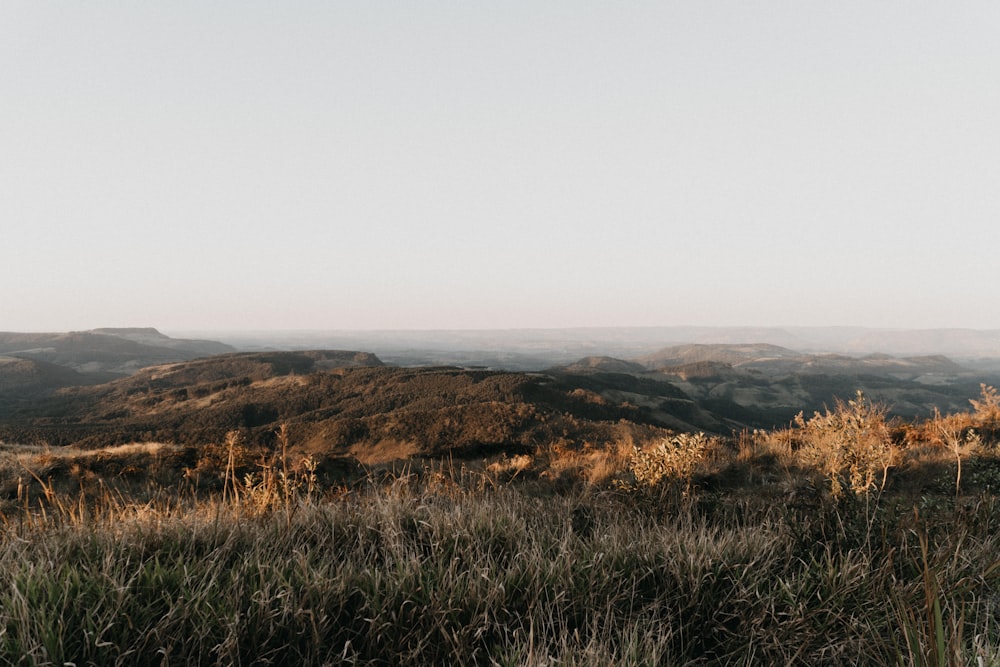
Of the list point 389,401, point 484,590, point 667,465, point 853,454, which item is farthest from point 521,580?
point 389,401

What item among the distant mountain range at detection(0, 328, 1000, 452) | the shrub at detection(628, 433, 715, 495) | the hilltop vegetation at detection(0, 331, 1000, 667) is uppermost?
the hilltop vegetation at detection(0, 331, 1000, 667)

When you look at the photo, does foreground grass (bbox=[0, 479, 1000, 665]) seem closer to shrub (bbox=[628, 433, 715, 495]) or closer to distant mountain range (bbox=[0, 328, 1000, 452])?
shrub (bbox=[628, 433, 715, 495])

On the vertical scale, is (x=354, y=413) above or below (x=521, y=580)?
below

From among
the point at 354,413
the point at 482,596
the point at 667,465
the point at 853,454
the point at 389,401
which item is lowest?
the point at 354,413

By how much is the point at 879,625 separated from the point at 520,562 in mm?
1697

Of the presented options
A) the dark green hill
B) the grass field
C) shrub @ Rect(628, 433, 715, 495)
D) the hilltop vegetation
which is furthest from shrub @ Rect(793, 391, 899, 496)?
the dark green hill

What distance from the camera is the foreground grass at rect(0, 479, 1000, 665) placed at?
5.94 feet

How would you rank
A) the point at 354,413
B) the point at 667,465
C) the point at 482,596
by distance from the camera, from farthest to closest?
the point at 354,413 < the point at 667,465 < the point at 482,596

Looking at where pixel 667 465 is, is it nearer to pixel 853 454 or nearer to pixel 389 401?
pixel 853 454

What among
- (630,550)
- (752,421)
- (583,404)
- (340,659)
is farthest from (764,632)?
(752,421)

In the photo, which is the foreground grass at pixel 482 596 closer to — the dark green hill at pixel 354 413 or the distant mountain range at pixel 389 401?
the dark green hill at pixel 354 413

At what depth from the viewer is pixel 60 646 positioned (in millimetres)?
1656

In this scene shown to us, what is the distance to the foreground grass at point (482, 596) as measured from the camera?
181 centimetres

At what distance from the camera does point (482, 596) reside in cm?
224
